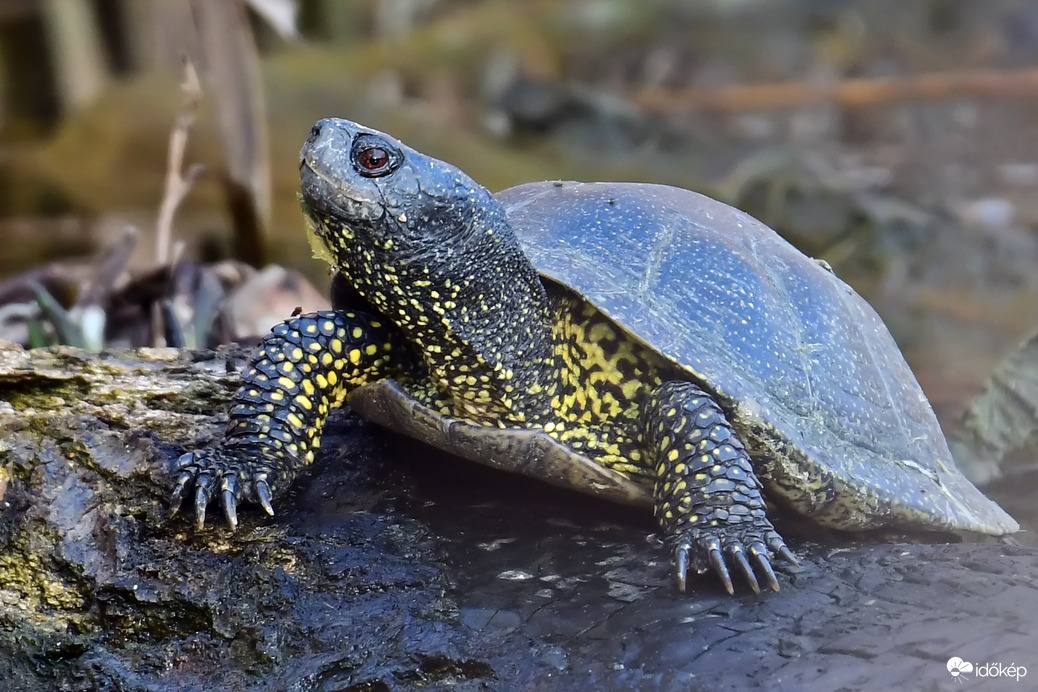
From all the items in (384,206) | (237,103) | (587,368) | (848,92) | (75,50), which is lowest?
(587,368)

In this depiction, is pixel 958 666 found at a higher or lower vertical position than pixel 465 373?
lower

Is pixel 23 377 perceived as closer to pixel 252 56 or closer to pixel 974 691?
pixel 974 691

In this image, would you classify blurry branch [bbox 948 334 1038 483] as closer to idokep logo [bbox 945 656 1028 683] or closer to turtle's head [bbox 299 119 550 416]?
idokep logo [bbox 945 656 1028 683]

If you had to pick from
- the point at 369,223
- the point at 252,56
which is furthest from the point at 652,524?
the point at 252,56

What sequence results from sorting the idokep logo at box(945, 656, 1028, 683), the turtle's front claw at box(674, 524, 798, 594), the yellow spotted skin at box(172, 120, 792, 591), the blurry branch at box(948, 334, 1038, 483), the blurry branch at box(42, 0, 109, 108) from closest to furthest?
1. the idokep logo at box(945, 656, 1028, 683)
2. the turtle's front claw at box(674, 524, 798, 594)
3. the yellow spotted skin at box(172, 120, 792, 591)
4. the blurry branch at box(948, 334, 1038, 483)
5. the blurry branch at box(42, 0, 109, 108)

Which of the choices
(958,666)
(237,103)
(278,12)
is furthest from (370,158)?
(237,103)

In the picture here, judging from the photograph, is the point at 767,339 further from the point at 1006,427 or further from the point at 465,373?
the point at 1006,427

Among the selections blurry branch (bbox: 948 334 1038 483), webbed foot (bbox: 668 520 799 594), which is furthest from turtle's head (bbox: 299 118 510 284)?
blurry branch (bbox: 948 334 1038 483)
